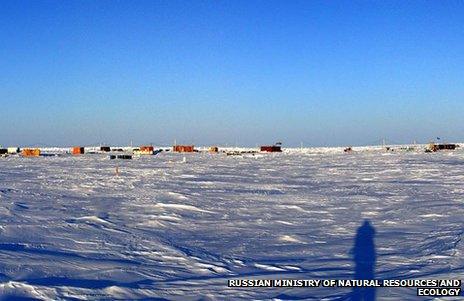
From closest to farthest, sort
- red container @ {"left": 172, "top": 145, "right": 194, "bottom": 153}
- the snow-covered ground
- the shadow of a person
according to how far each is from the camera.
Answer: the shadow of a person
the snow-covered ground
red container @ {"left": 172, "top": 145, "right": 194, "bottom": 153}

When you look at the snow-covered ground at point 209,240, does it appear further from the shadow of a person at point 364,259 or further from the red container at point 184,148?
the red container at point 184,148

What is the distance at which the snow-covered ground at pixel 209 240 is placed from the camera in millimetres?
5047

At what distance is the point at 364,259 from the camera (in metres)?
6.21

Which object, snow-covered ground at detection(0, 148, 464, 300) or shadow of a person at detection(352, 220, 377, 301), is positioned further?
snow-covered ground at detection(0, 148, 464, 300)

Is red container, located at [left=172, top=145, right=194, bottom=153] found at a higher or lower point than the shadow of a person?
higher

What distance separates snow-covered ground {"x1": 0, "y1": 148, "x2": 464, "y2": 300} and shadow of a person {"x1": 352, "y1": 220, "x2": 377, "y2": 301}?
98 mm

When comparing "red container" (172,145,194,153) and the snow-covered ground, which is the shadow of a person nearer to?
the snow-covered ground

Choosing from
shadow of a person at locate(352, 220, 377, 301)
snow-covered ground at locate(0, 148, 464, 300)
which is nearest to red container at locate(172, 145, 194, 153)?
snow-covered ground at locate(0, 148, 464, 300)

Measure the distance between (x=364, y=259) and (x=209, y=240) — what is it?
250 centimetres

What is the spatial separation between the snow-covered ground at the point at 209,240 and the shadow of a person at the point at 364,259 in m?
0.10

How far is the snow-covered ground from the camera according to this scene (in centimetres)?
505

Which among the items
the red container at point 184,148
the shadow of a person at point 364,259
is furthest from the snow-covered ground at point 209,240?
the red container at point 184,148

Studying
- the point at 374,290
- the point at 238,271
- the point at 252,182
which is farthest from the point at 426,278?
the point at 252,182

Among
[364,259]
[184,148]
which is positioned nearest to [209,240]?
[364,259]
